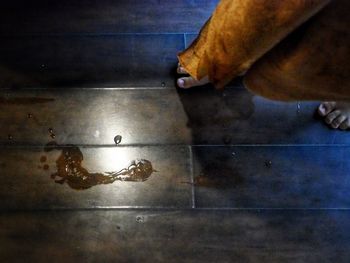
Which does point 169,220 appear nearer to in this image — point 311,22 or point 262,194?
point 262,194

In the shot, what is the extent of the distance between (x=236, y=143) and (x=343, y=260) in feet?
1.53

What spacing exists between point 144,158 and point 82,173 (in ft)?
0.65

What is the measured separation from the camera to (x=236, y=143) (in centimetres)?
113

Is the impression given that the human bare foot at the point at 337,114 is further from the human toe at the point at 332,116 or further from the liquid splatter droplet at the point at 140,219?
the liquid splatter droplet at the point at 140,219

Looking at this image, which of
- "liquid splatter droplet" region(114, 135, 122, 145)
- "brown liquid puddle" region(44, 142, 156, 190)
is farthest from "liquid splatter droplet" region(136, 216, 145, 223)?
"liquid splatter droplet" region(114, 135, 122, 145)

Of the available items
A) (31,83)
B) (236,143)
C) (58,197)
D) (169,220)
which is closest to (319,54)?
(236,143)

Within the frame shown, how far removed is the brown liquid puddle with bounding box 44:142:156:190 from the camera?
1.08m

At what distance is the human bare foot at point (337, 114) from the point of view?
1146 mm

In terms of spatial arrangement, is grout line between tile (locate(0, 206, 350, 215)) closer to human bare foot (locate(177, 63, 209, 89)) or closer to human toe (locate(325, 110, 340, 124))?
human toe (locate(325, 110, 340, 124))

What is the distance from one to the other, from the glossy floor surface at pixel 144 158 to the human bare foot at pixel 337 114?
31mm

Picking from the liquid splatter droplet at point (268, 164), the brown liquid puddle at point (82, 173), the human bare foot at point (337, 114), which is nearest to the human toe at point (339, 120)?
the human bare foot at point (337, 114)

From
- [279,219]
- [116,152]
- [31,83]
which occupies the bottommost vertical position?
[279,219]

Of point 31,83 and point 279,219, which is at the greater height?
point 31,83

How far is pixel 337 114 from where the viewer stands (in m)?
1.15
